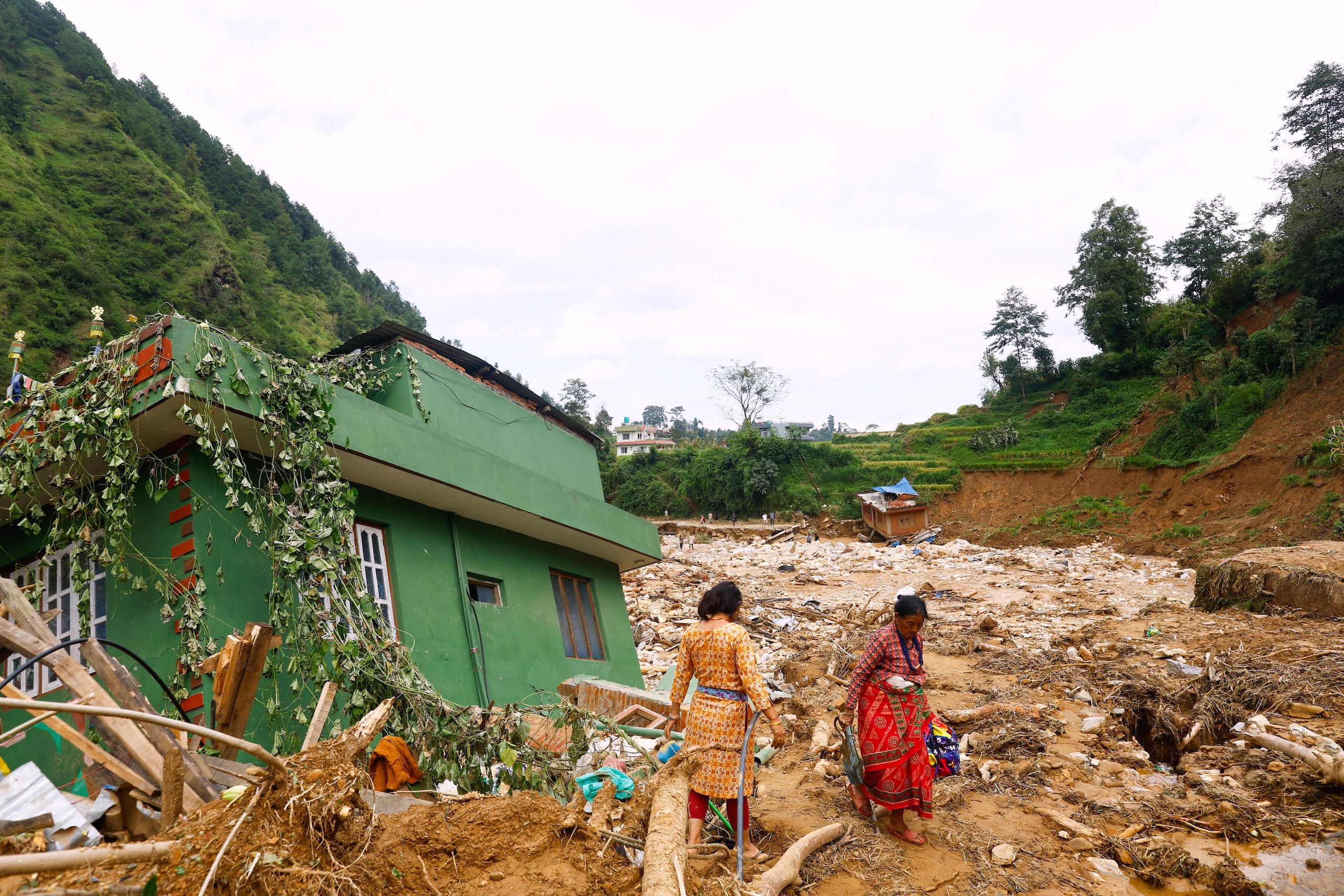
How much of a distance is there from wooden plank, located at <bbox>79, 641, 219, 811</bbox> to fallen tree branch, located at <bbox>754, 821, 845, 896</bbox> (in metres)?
2.02

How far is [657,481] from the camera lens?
133 ft

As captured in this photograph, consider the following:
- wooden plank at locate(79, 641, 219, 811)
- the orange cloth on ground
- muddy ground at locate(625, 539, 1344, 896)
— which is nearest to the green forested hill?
the orange cloth on ground

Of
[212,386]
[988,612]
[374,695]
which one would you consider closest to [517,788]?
[374,695]

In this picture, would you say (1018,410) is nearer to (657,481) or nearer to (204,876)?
(657,481)

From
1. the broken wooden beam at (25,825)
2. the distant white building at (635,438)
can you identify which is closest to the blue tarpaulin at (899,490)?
the broken wooden beam at (25,825)

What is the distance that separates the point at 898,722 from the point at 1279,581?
30.7 feet

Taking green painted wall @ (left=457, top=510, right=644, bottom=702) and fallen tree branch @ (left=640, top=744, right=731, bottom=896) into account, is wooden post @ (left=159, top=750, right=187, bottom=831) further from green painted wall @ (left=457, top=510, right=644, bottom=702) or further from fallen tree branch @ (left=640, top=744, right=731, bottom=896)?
green painted wall @ (left=457, top=510, right=644, bottom=702)

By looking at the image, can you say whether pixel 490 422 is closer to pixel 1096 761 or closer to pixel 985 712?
pixel 985 712

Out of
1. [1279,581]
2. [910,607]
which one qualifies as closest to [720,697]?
[910,607]

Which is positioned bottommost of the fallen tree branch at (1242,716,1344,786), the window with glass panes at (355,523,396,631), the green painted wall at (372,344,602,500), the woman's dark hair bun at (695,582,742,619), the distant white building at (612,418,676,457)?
the fallen tree branch at (1242,716,1344,786)

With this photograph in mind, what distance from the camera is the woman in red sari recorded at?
158 inches

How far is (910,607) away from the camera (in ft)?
13.2

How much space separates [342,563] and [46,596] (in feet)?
8.22

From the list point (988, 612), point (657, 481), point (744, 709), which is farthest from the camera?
point (657, 481)
